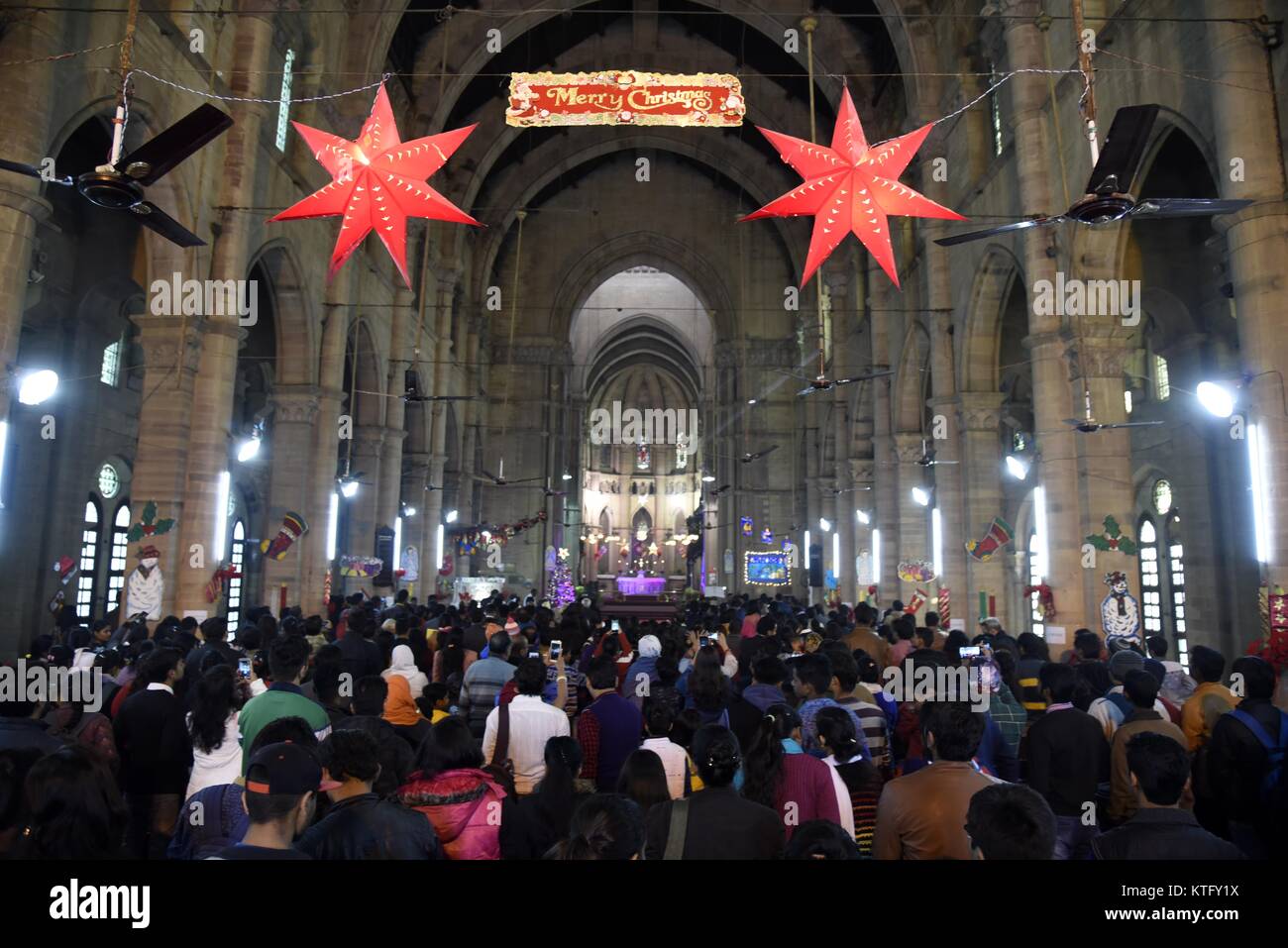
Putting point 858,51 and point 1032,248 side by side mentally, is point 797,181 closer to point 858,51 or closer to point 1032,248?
point 858,51

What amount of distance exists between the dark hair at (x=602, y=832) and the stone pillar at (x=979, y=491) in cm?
1544

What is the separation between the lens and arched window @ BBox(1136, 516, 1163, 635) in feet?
56.8

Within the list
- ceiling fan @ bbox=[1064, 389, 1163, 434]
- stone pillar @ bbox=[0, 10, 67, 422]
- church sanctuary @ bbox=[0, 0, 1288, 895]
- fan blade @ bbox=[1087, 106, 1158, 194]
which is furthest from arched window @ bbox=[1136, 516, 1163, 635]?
stone pillar @ bbox=[0, 10, 67, 422]

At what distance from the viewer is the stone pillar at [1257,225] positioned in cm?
865

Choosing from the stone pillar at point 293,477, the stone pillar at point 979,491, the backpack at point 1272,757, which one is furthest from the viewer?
the stone pillar at point 979,491

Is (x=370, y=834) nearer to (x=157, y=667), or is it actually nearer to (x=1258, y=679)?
(x=157, y=667)

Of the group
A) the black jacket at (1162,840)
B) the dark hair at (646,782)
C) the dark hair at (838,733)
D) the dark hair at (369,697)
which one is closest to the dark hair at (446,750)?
the dark hair at (646,782)

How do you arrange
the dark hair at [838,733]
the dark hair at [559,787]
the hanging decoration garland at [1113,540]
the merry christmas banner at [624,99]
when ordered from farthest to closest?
the hanging decoration garland at [1113,540] → the merry christmas banner at [624,99] → the dark hair at [838,733] → the dark hair at [559,787]

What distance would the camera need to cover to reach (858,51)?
2430cm

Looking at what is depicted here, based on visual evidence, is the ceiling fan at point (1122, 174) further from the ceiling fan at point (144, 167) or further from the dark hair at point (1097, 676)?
the ceiling fan at point (144, 167)

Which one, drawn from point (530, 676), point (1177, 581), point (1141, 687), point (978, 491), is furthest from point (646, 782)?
point (1177, 581)
